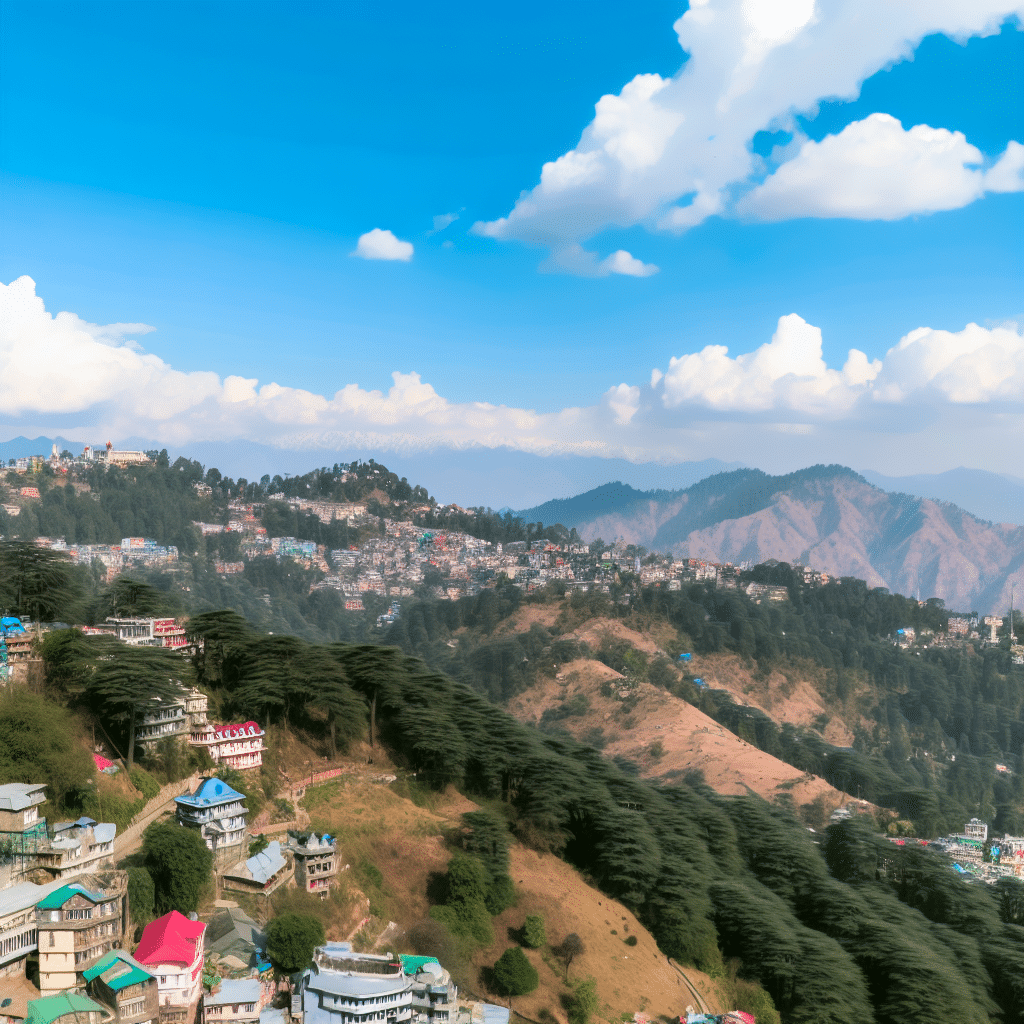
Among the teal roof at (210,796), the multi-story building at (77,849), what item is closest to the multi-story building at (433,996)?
the teal roof at (210,796)

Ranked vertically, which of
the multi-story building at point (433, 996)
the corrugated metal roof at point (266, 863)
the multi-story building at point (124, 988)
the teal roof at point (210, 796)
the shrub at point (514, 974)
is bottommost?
the shrub at point (514, 974)

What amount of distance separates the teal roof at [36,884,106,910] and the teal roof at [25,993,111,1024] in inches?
69.6

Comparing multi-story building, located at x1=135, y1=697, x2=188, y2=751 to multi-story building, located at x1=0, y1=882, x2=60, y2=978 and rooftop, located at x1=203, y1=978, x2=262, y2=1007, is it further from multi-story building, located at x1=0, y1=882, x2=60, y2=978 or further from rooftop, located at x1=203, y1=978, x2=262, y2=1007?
rooftop, located at x1=203, y1=978, x2=262, y2=1007

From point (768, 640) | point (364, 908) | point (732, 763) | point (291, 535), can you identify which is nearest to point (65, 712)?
point (364, 908)

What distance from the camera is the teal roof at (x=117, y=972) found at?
20.1m

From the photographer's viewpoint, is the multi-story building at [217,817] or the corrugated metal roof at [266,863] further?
the multi-story building at [217,817]

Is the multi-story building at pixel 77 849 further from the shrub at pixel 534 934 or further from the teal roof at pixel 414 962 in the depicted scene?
the shrub at pixel 534 934

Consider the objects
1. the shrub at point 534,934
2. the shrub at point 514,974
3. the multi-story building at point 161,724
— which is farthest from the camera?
the multi-story building at point 161,724

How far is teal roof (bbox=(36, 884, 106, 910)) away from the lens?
20.3m

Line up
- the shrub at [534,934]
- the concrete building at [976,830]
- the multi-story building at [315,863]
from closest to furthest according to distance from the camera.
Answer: the multi-story building at [315,863]
the shrub at [534,934]
the concrete building at [976,830]

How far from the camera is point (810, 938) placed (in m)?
32.0

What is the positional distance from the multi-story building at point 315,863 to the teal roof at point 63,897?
6.68 metres

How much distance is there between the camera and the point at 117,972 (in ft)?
66.7

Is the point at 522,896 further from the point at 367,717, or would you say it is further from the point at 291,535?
the point at 291,535
